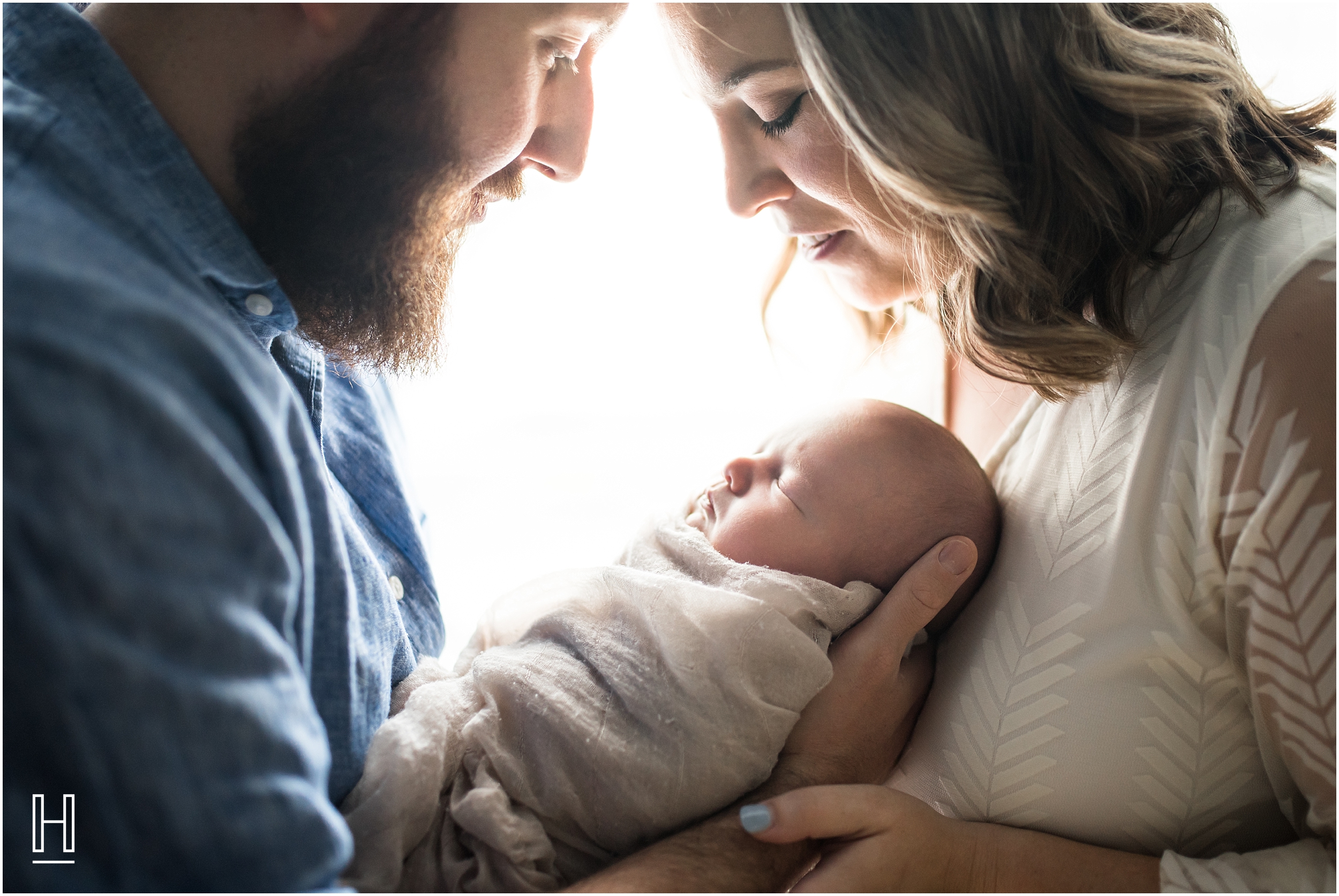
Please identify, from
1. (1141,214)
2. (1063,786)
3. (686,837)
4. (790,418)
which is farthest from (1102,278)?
(686,837)

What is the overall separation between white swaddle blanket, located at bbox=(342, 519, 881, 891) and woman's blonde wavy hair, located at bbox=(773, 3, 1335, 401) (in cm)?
51

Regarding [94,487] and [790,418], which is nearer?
[94,487]

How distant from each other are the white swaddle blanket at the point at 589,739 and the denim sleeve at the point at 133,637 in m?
0.22

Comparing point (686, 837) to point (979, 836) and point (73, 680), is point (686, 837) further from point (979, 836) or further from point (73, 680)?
point (73, 680)

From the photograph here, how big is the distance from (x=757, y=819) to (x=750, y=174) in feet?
3.27

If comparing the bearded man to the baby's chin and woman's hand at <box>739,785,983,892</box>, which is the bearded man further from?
the baby's chin

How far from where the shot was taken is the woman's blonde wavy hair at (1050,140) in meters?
1.11

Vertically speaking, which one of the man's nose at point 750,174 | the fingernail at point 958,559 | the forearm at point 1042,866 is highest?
the man's nose at point 750,174

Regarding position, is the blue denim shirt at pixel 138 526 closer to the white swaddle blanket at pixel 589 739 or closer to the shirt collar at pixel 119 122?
the shirt collar at pixel 119 122

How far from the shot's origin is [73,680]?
0.73 metres

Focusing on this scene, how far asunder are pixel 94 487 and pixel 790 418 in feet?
3.31

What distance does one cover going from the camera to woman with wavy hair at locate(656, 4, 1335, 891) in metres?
0.95

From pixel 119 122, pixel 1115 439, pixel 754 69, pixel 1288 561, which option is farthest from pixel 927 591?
pixel 119 122

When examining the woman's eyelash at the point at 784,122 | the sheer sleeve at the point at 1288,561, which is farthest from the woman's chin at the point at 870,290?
the sheer sleeve at the point at 1288,561
